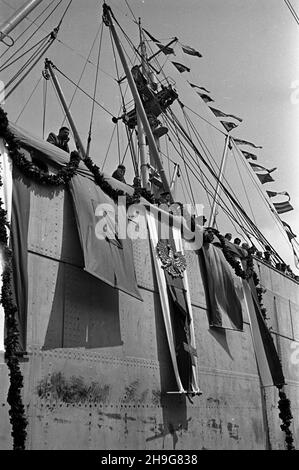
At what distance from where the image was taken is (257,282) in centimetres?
1066

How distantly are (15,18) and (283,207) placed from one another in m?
12.3

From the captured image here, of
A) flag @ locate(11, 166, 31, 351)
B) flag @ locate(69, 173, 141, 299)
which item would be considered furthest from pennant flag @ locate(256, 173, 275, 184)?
flag @ locate(11, 166, 31, 351)

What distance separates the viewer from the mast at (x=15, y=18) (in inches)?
253

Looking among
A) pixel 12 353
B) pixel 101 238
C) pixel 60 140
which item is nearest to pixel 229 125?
pixel 60 140

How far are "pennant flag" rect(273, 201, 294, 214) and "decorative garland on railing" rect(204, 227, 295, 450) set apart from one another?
6.32 m

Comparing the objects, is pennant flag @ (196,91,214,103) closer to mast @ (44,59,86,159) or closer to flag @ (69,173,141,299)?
mast @ (44,59,86,159)

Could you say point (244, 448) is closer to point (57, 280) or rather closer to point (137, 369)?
point (137, 369)

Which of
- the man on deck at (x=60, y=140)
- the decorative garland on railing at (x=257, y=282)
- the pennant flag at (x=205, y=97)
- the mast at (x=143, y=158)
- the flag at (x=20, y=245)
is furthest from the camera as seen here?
the pennant flag at (x=205, y=97)

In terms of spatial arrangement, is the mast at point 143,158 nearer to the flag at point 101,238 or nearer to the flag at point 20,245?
the flag at point 101,238

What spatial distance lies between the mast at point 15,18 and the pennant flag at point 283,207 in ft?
38.7

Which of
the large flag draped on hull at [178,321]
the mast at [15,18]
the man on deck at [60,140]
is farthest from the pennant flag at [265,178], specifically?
the mast at [15,18]

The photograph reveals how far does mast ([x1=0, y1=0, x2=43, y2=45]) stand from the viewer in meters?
6.42

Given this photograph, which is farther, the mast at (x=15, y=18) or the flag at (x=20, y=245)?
the mast at (x=15, y=18)
